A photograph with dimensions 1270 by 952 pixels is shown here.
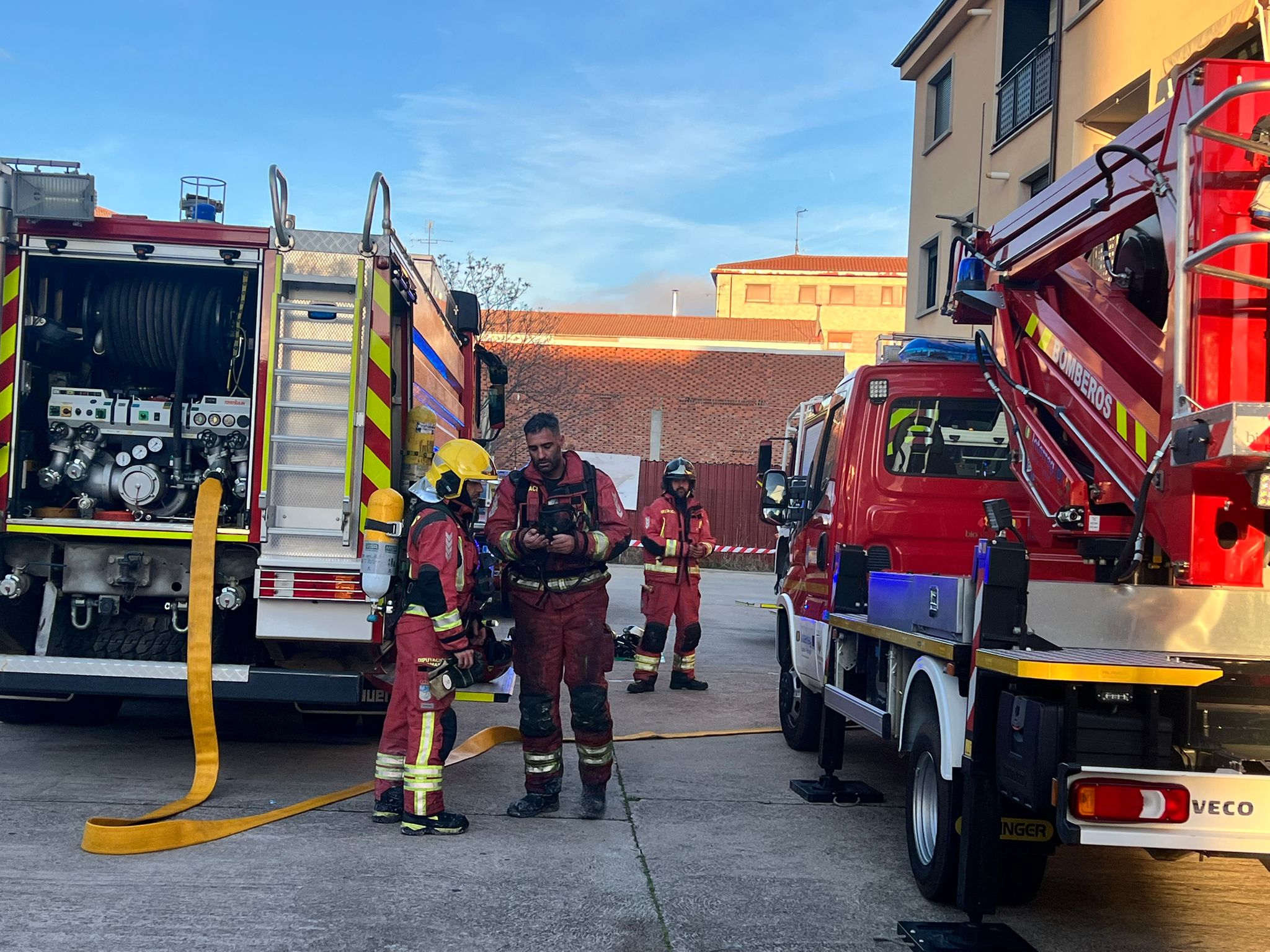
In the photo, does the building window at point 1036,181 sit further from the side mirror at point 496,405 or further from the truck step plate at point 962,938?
the truck step plate at point 962,938

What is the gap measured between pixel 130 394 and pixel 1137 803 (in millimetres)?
5312

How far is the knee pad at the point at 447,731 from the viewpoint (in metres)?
5.25

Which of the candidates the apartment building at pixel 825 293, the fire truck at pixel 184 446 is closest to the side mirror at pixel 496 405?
the fire truck at pixel 184 446

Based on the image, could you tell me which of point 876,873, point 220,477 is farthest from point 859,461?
point 220,477

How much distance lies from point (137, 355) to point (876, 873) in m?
4.57

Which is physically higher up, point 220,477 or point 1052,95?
point 1052,95

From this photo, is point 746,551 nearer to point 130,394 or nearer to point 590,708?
point 130,394

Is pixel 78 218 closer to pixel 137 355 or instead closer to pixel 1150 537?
pixel 137 355

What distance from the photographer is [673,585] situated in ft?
31.4

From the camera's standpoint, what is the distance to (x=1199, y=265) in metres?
3.62

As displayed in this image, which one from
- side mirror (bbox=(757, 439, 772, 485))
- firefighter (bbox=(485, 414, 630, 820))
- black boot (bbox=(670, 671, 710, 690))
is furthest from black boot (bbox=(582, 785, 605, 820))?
side mirror (bbox=(757, 439, 772, 485))

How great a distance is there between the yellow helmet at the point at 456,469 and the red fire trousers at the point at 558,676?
24.4 inches

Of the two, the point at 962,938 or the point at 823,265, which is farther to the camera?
the point at 823,265

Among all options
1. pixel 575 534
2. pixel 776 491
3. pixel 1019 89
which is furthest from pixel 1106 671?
pixel 1019 89
